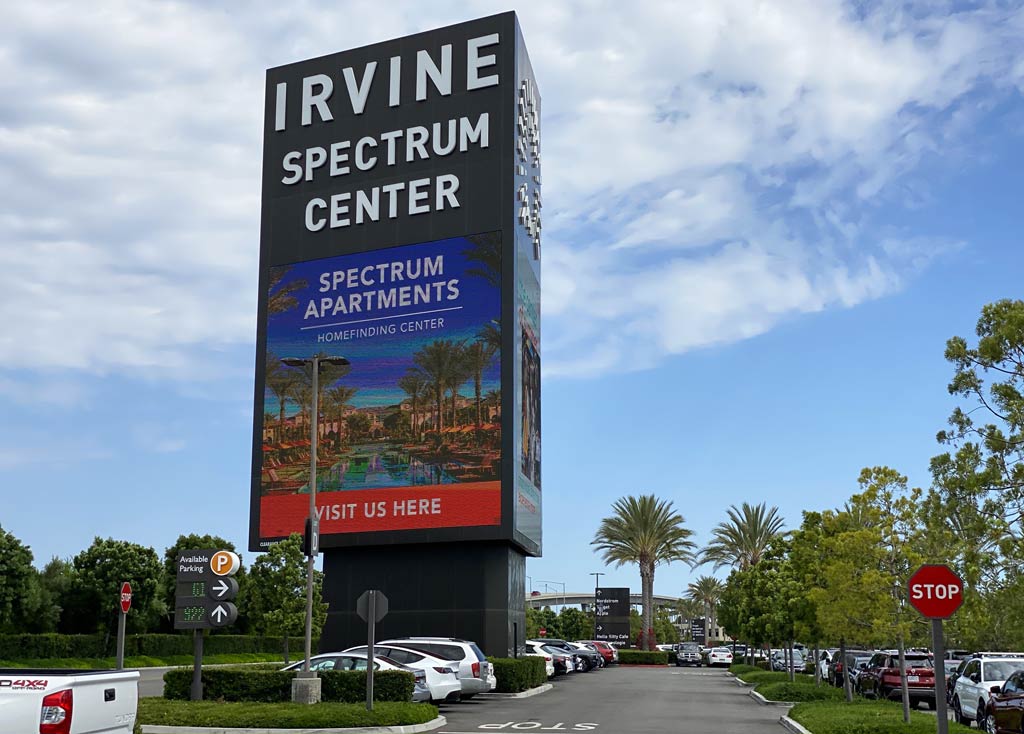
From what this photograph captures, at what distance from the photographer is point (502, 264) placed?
46.8 metres

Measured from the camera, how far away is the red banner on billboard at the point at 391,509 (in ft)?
148

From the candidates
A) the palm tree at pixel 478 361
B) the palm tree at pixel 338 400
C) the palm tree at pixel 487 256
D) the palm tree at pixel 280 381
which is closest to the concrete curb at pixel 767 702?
the palm tree at pixel 478 361

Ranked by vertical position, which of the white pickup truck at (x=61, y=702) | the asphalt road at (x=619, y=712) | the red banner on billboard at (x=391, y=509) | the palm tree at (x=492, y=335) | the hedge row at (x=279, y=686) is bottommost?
the asphalt road at (x=619, y=712)

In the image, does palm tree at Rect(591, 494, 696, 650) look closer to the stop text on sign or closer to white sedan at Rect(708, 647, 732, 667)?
white sedan at Rect(708, 647, 732, 667)

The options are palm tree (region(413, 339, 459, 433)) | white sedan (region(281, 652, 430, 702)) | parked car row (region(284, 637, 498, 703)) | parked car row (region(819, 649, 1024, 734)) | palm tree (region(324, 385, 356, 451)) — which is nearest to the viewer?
parked car row (region(819, 649, 1024, 734))

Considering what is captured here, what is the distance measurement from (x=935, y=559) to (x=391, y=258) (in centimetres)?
2867

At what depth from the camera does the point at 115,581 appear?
63625 millimetres

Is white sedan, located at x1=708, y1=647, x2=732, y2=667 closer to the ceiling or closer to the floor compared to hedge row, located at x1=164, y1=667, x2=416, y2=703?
closer to the floor

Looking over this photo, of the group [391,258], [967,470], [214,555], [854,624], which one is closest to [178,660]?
[391,258]

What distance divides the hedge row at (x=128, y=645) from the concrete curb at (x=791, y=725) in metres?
30.1

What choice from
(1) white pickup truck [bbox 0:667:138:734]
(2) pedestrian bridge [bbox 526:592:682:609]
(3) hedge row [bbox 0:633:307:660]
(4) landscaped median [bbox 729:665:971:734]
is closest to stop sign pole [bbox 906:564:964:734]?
(4) landscaped median [bbox 729:665:971:734]

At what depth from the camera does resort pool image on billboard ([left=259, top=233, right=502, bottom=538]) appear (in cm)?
4584

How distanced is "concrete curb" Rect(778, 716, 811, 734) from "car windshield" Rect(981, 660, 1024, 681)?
4.79 metres

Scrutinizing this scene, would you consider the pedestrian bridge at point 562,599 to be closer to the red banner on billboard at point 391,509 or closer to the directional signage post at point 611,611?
the directional signage post at point 611,611
